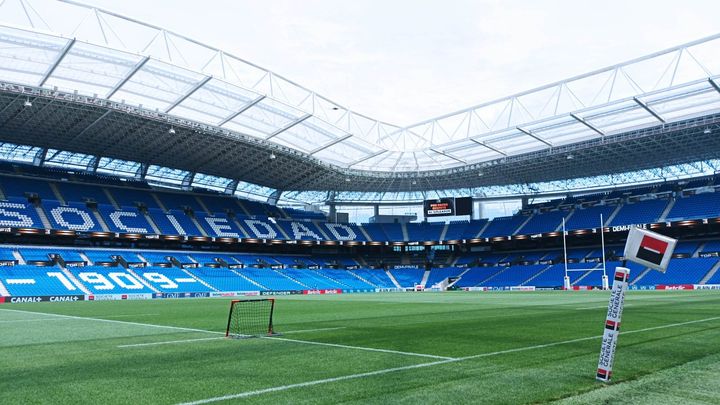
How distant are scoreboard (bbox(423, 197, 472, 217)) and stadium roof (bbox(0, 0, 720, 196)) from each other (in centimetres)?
329

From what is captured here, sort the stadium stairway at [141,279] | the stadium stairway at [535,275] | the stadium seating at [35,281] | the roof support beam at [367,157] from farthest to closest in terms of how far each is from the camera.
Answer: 1. the stadium stairway at [535,275]
2. the roof support beam at [367,157]
3. the stadium stairway at [141,279]
4. the stadium seating at [35,281]

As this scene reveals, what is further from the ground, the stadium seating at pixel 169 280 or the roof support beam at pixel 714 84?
the roof support beam at pixel 714 84

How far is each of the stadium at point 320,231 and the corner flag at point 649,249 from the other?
1.43 m

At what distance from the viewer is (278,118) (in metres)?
44.2

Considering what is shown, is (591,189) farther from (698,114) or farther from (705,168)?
(698,114)

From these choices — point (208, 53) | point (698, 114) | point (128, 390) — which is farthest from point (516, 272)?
point (128, 390)

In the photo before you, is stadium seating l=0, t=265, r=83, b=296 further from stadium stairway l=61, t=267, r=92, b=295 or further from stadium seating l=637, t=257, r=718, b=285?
stadium seating l=637, t=257, r=718, b=285

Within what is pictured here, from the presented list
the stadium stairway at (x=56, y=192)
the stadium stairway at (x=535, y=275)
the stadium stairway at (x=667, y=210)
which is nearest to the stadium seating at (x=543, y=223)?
the stadium stairway at (x=535, y=275)

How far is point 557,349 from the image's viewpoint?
29.7 ft

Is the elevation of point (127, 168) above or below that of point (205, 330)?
above

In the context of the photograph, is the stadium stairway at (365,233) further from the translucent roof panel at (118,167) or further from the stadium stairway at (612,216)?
the translucent roof panel at (118,167)

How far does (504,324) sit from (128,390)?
10.4 metres

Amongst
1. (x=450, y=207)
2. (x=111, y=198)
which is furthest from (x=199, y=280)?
(x=450, y=207)

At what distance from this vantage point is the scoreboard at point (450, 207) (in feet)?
217
